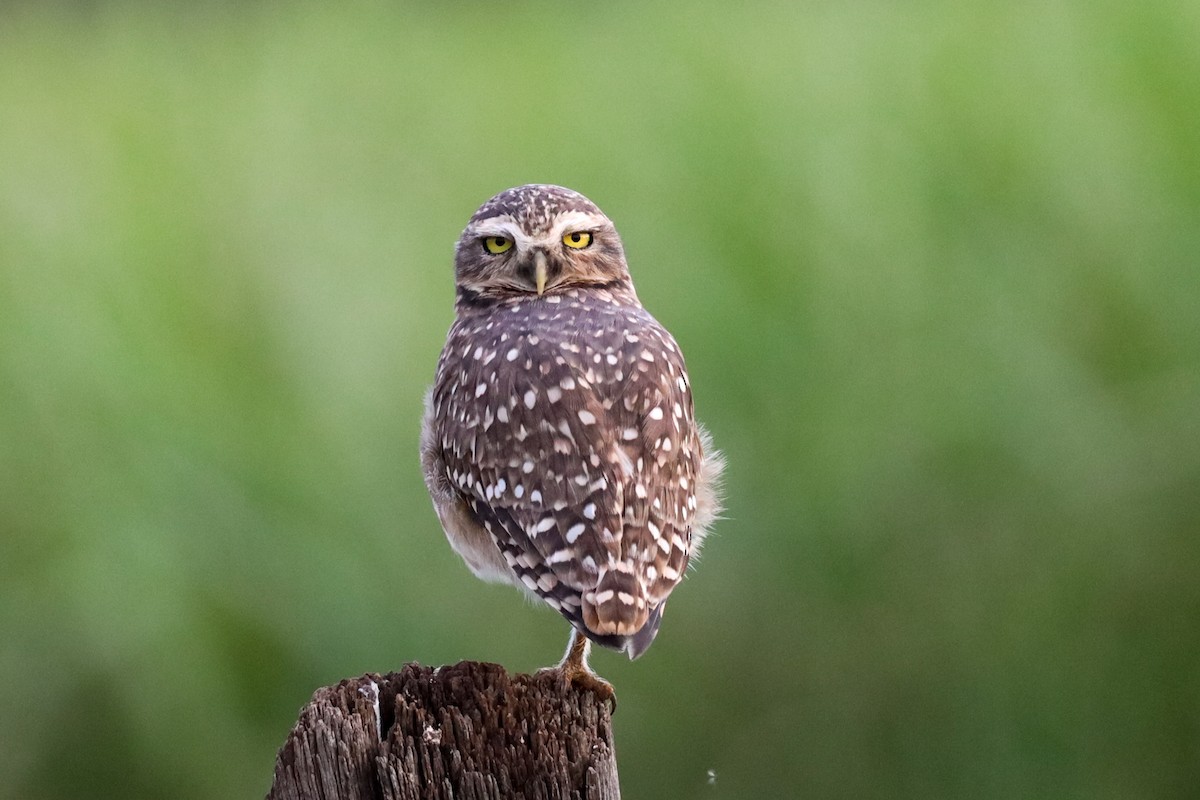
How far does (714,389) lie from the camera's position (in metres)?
4.97

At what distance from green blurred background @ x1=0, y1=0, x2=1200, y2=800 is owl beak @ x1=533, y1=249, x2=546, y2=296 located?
5.05 ft

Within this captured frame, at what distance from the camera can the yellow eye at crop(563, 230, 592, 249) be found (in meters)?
3.59

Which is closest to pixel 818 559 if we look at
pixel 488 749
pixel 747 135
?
pixel 747 135

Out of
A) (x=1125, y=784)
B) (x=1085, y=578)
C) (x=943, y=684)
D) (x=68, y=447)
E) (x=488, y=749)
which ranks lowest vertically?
(x=488, y=749)

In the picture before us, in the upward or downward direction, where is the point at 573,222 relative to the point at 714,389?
downward

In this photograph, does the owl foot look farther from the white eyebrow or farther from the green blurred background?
the green blurred background

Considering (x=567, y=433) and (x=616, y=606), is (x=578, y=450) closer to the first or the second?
(x=567, y=433)

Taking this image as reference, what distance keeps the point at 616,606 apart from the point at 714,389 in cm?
235

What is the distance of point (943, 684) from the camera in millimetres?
4734

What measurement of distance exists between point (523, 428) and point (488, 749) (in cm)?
108

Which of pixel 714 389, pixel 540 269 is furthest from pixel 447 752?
pixel 714 389

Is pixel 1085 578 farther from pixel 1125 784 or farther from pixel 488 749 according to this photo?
pixel 488 749

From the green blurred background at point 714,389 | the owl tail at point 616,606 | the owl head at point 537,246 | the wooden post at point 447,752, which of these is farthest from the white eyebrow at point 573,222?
the wooden post at point 447,752

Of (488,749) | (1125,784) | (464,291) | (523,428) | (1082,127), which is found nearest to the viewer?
(488,749)
